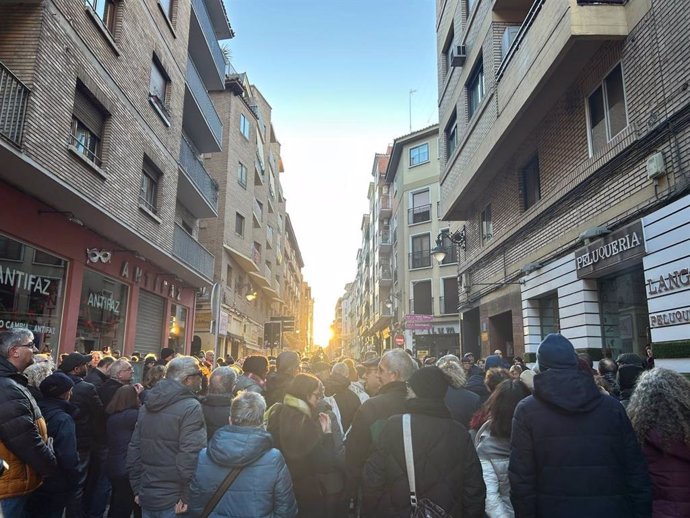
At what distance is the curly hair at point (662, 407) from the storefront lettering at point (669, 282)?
4556 mm

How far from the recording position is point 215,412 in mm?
4898

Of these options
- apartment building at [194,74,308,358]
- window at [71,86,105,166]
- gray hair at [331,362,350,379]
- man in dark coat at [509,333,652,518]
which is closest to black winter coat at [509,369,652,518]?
man in dark coat at [509,333,652,518]

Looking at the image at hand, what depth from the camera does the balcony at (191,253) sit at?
1627 cm

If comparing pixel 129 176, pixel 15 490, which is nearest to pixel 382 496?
pixel 15 490

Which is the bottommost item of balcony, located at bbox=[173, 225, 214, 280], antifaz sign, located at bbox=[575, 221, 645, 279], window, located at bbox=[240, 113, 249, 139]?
antifaz sign, located at bbox=[575, 221, 645, 279]

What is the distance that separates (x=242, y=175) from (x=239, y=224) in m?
2.83

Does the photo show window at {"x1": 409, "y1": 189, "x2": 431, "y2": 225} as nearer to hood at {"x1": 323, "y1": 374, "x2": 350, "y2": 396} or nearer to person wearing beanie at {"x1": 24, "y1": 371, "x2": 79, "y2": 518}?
hood at {"x1": 323, "y1": 374, "x2": 350, "y2": 396}

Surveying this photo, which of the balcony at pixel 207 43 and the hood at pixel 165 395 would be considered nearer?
the hood at pixel 165 395

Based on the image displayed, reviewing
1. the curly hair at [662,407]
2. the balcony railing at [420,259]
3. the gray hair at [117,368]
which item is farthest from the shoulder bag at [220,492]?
the balcony railing at [420,259]

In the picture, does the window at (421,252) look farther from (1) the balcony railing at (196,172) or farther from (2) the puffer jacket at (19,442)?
(2) the puffer jacket at (19,442)

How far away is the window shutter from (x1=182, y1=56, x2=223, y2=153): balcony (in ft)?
20.8

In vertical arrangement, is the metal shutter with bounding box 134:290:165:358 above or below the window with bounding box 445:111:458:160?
below

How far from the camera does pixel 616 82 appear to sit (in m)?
9.37

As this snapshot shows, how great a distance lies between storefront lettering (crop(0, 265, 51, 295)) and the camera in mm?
8727
